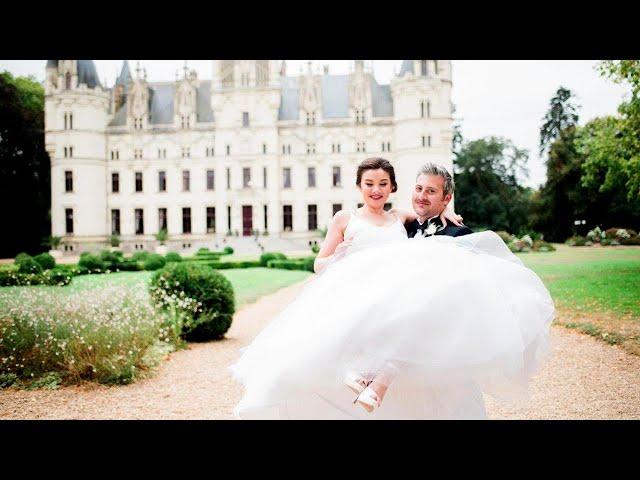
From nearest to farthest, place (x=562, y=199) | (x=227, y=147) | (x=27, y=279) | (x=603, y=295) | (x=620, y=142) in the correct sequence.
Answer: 1. (x=603, y=295)
2. (x=27, y=279)
3. (x=620, y=142)
4. (x=562, y=199)
5. (x=227, y=147)

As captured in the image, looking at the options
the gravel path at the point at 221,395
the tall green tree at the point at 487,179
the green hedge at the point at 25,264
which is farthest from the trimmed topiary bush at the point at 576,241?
the tall green tree at the point at 487,179

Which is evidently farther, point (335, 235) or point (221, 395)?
point (221, 395)

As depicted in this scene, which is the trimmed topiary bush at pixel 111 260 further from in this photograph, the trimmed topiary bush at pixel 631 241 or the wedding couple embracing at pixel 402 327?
the wedding couple embracing at pixel 402 327

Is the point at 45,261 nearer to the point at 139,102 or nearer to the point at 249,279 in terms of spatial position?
the point at 249,279

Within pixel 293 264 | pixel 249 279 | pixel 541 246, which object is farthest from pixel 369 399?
pixel 293 264

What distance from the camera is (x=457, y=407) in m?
2.18

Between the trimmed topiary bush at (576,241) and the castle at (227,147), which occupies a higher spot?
the castle at (227,147)

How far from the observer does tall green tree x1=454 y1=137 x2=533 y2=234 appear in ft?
71.5

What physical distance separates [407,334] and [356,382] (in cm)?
26

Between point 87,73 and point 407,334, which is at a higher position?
point 87,73

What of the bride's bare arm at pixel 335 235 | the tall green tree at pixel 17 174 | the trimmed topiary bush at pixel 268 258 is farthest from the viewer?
the trimmed topiary bush at pixel 268 258

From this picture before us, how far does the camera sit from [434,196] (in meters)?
2.29

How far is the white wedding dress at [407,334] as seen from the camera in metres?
1.92

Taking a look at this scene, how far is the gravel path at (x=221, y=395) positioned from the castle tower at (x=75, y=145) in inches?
894
